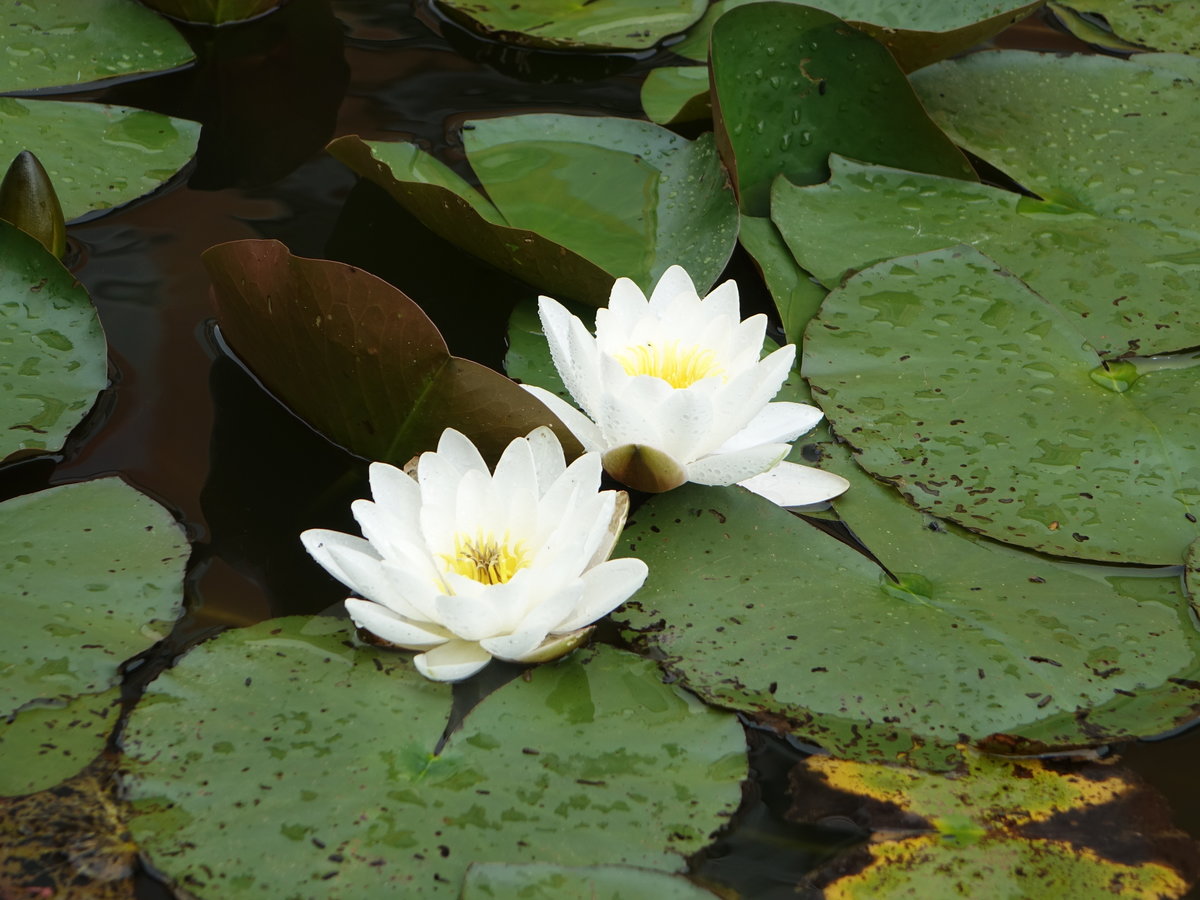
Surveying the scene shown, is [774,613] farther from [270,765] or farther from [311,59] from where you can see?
[311,59]

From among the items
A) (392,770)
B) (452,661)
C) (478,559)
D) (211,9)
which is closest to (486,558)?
(478,559)

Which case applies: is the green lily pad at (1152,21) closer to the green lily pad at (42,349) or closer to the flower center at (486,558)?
the flower center at (486,558)

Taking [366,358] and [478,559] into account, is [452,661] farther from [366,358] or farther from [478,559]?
[366,358]

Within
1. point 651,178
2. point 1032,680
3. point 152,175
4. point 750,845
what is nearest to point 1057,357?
point 1032,680

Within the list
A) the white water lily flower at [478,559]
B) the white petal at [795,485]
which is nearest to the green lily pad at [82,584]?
the white water lily flower at [478,559]

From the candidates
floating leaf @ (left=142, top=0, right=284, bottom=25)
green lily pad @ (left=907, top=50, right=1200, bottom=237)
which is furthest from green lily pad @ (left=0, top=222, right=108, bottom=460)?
green lily pad @ (left=907, top=50, right=1200, bottom=237)
